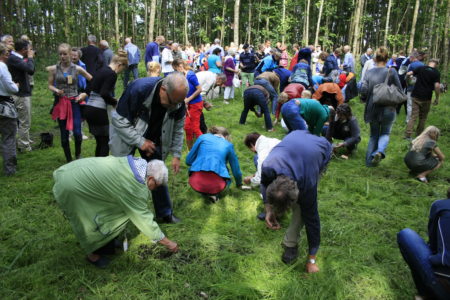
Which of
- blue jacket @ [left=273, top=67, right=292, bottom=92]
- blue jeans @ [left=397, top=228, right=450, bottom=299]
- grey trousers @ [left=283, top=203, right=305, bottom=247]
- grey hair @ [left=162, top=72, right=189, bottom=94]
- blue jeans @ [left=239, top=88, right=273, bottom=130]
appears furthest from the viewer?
blue jacket @ [left=273, top=67, right=292, bottom=92]

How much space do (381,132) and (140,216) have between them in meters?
4.93

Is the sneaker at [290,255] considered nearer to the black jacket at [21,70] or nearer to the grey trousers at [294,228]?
the grey trousers at [294,228]

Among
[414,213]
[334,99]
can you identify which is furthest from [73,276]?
[334,99]

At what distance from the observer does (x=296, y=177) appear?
269cm

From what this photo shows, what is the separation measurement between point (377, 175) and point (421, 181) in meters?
0.69

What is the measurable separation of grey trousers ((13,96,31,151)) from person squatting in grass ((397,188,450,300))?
689cm

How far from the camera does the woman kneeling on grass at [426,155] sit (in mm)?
5742

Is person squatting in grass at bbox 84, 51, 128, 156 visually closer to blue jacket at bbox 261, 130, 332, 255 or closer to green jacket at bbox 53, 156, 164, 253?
green jacket at bbox 53, 156, 164, 253

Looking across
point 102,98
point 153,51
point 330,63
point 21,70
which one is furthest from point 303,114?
point 153,51

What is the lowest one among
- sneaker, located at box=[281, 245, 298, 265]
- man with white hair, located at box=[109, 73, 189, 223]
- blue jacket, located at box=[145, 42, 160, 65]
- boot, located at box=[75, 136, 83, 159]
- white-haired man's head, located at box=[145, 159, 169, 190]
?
sneaker, located at box=[281, 245, 298, 265]

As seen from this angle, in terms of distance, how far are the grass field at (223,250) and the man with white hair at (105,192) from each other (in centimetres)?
47

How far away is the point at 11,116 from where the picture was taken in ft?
16.9

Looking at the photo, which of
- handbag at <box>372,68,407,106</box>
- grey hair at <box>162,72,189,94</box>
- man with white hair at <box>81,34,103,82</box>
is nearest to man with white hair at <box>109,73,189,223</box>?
grey hair at <box>162,72,189,94</box>

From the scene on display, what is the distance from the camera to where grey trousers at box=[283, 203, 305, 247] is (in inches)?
126
